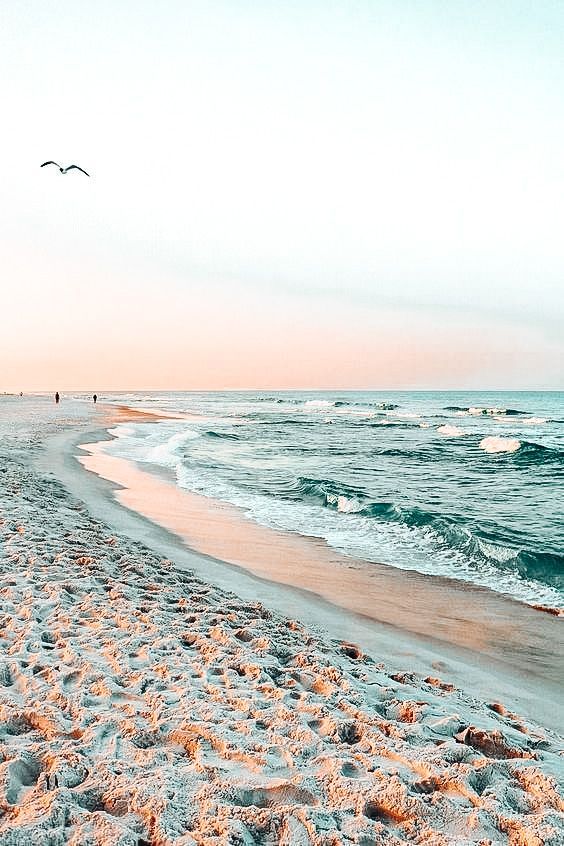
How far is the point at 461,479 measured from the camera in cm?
2164

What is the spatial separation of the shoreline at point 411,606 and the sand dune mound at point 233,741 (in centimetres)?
106

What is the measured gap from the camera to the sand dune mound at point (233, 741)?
324cm

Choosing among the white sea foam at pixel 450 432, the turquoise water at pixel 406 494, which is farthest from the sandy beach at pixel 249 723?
the white sea foam at pixel 450 432

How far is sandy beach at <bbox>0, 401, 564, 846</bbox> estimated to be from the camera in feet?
10.7

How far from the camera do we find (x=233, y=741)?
4.04 meters

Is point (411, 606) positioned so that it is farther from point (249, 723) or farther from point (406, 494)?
point (406, 494)

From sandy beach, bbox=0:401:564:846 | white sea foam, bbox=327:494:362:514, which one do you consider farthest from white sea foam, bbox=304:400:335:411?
sandy beach, bbox=0:401:564:846

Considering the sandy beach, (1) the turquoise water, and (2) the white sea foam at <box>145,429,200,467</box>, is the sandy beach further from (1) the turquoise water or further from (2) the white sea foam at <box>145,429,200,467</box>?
(2) the white sea foam at <box>145,429,200,467</box>

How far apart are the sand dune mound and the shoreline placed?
3.47ft

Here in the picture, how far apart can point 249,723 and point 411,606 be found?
4732 mm

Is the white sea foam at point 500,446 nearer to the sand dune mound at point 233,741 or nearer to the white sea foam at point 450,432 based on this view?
the white sea foam at point 450,432

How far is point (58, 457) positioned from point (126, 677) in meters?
18.2

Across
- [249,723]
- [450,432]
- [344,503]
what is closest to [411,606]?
[249,723]

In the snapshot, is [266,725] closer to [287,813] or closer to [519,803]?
[287,813]
